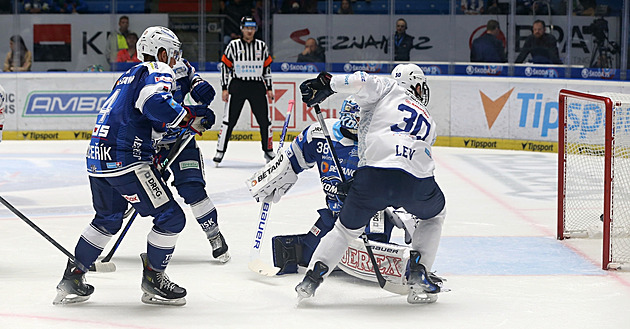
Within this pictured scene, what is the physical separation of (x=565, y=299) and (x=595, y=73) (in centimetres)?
623

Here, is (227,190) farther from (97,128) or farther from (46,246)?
(97,128)

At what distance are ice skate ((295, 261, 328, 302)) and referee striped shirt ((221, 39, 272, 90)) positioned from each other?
17.6 feet

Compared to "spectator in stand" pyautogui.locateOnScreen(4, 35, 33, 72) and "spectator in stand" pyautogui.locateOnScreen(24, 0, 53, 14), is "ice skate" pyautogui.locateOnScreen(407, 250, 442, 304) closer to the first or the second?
"spectator in stand" pyautogui.locateOnScreen(4, 35, 33, 72)

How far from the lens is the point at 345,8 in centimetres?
1124

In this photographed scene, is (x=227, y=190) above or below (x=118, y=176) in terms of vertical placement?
below

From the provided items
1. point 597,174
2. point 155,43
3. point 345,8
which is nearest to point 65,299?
point 155,43

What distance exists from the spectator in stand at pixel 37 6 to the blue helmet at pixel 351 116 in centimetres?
809

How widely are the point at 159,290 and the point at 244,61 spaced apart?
5413 mm

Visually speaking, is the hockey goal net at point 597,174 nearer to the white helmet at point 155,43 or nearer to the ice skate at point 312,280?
the ice skate at point 312,280

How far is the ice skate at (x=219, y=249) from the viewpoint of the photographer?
509 cm

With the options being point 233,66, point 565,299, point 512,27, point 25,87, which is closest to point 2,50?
point 25,87

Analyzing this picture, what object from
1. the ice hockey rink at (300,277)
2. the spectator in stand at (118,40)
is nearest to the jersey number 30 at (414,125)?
A: the ice hockey rink at (300,277)

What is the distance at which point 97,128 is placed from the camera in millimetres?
4031

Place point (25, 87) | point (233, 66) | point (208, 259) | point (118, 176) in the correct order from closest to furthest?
point (118, 176) < point (208, 259) < point (233, 66) < point (25, 87)
